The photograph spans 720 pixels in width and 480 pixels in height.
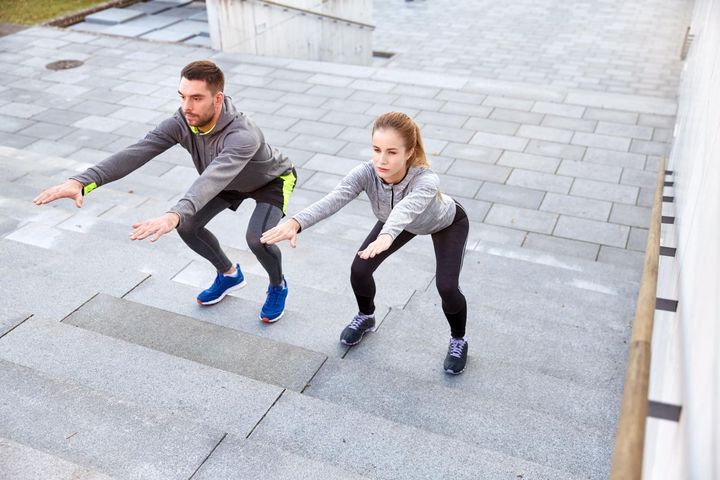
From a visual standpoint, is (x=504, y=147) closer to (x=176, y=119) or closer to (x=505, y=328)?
(x=505, y=328)

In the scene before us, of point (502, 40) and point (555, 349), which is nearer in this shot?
point (555, 349)

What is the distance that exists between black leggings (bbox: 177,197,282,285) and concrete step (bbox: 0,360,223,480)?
1.36m

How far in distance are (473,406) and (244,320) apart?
68.0 inches

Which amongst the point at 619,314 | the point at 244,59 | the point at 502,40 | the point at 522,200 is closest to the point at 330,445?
the point at 619,314

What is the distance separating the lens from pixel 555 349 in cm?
450

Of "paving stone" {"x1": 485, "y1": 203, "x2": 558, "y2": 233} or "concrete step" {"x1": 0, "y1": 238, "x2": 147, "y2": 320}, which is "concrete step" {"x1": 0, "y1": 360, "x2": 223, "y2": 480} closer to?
"concrete step" {"x1": 0, "y1": 238, "x2": 147, "y2": 320}

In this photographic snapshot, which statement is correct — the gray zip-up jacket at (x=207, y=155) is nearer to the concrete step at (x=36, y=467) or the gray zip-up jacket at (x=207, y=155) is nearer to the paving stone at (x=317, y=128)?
the concrete step at (x=36, y=467)

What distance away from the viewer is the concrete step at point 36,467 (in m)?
2.66

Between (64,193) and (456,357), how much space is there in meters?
2.39

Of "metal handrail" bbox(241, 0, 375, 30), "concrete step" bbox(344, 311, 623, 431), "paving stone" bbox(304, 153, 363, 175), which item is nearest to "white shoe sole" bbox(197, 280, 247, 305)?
"concrete step" bbox(344, 311, 623, 431)

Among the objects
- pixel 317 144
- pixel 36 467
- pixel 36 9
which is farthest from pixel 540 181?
pixel 36 9

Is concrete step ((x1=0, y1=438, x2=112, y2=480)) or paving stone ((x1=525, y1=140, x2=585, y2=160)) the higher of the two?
concrete step ((x1=0, y1=438, x2=112, y2=480))

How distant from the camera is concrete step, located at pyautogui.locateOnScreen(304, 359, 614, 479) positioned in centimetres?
340

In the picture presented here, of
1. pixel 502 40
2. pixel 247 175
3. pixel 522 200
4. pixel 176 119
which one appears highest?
pixel 176 119
